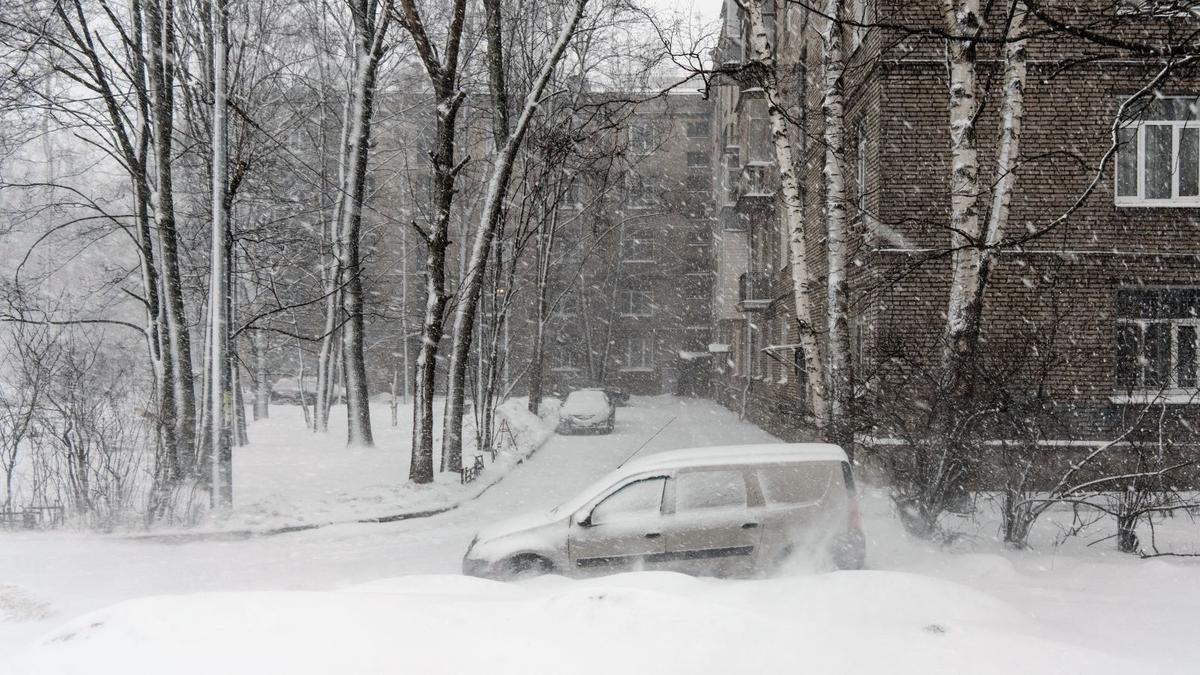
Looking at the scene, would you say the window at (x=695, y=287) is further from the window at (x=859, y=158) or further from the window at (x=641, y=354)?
the window at (x=859, y=158)

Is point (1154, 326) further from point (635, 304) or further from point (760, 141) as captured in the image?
point (635, 304)

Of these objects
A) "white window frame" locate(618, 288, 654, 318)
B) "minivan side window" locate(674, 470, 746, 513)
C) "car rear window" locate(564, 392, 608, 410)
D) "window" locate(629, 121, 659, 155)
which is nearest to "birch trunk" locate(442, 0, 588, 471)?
"minivan side window" locate(674, 470, 746, 513)

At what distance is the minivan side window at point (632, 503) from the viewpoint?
7266 millimetres

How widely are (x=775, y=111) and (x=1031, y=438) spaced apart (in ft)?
18.0

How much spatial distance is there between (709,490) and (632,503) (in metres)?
0.72

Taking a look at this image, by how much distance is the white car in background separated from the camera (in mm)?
26750

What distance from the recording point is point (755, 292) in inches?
981

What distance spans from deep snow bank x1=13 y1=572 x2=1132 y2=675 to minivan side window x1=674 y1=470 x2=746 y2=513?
98.2 inches

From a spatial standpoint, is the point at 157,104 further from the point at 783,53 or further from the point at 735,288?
the point at 735,288

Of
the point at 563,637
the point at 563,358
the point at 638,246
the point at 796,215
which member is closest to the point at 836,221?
the point at 796,215

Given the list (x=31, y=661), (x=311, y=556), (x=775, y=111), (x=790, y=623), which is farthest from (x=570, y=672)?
(x=775, y=111)

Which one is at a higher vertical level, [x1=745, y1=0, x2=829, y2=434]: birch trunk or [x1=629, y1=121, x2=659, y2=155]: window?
[x1=629, y1=121, x2=659, y2=155]: window

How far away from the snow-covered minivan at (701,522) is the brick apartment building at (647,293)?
3479 cm

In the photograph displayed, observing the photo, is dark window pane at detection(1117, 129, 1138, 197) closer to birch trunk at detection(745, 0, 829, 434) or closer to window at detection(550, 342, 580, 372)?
birch trunk at detection(745, 0, 829, 434)
